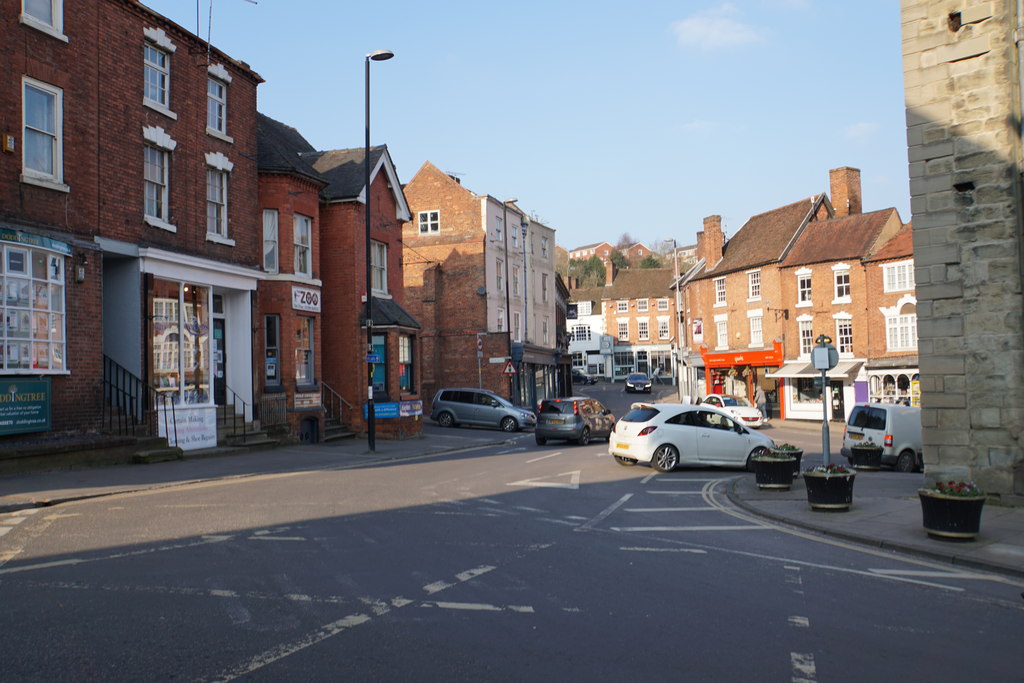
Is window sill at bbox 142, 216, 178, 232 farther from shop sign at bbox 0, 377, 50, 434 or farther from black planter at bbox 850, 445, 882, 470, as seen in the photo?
black planter at bbox 850, 445, 882, 470

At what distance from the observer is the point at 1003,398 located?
1281cm

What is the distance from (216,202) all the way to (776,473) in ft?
53.5

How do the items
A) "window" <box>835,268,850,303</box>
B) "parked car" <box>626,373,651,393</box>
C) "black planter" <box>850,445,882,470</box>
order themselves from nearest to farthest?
"black planter" <box>850,445,882,470</box>, "window" <box>835,268,850,303</box>, "parked car" <box>626,373,651,393</box>

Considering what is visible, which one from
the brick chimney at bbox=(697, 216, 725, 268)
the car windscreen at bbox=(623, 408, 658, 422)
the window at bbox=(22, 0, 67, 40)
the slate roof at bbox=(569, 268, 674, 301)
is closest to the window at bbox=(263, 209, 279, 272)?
the window at bbox=(22, 0, 67, 40)

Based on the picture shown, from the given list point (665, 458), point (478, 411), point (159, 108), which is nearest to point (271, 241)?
point (159, 108)

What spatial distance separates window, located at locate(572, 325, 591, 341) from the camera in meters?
95.1

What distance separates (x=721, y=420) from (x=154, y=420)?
13124 mm

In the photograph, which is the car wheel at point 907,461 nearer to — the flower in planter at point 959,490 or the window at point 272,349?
the flower in planter at point 959,490

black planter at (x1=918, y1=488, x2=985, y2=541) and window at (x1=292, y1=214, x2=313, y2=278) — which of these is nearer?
black planter at (x1=918, y1=488, x2=985, y2=541)

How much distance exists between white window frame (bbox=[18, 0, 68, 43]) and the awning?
1401 inches

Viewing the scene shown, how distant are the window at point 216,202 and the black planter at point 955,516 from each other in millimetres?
18671

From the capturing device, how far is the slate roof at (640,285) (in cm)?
8862

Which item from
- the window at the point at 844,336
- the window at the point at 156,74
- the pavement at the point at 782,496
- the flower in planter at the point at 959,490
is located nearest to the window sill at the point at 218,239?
the window at the point at 156,74

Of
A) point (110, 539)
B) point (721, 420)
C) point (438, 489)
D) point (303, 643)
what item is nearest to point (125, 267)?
point (438, 489)
